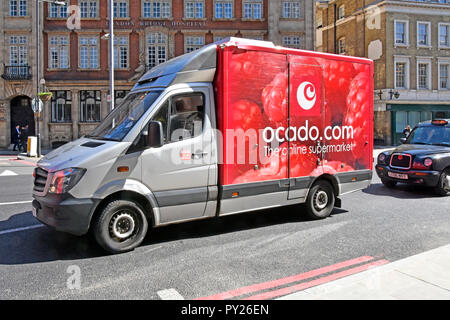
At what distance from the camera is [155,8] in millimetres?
31578

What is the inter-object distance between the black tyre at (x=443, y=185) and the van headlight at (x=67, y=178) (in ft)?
27.9

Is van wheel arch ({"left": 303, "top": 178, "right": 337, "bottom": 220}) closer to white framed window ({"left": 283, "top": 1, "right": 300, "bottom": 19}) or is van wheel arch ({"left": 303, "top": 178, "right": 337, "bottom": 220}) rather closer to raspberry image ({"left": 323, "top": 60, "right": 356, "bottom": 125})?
raspberry image ({"left": 323, "top": 60, "right": 356, "bottom": 125})

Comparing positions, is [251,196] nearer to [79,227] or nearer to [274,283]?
[274,283]

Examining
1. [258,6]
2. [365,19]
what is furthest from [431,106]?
[258,6]

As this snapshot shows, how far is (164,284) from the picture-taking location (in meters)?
4.38

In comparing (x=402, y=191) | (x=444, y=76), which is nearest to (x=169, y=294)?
(x=402, y=191)

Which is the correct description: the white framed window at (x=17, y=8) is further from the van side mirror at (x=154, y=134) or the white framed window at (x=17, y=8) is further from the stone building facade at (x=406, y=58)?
the van side mirror at (x=154, y=134)

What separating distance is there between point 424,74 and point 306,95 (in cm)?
3497

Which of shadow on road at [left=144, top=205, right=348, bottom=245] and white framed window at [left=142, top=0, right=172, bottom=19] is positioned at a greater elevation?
white framed window at [left=142, top=0, right=172, bottom=19]

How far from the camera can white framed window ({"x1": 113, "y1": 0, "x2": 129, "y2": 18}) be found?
31219 mm

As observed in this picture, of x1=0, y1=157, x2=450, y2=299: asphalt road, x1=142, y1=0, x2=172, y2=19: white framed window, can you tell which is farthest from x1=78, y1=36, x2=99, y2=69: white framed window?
x1=0, y1=157, x2=450, y2=299: asphalt road

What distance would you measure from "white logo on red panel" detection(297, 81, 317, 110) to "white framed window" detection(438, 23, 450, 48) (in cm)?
3622

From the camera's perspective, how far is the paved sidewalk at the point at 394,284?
12.4 feet
